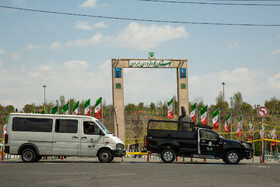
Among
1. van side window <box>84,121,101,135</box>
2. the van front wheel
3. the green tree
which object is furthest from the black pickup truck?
the green tree

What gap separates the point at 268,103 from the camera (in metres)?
→ 74.9

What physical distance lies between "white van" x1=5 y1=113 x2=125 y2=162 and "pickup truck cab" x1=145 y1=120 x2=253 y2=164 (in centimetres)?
201

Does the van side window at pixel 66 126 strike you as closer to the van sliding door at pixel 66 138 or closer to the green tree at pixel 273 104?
the van sliding door at pixel 66 138

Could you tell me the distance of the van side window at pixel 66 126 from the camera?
1825 centimetres

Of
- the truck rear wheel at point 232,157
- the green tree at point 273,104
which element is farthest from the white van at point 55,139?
the green tree at point 273,104

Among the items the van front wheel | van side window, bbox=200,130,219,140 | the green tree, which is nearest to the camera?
the van front wheel

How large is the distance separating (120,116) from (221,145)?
15.6 metres

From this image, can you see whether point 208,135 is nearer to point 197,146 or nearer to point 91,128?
point 197,146

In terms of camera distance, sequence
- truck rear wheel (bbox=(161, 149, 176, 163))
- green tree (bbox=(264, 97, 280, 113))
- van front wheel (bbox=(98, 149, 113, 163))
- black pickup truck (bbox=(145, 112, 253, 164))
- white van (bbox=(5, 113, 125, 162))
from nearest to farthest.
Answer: white van (bbox=(5, 113, 125, 162)) < van front wheel (bbox=(98, 149, 113, 163)) < black pickup truck (bbox=(145, 112, 253, 164)) < truck rear wheel (bbox=(161, 149, 176, 163)) < green tree (bbox=(264, 97, 280, 113))

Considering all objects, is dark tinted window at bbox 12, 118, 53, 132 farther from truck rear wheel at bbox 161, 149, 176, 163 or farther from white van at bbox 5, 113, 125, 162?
truck rear wheel at bbox 161, 149, 176, 163

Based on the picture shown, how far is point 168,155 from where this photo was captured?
60.7ft

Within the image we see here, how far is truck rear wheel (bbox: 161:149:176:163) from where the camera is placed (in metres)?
18.5

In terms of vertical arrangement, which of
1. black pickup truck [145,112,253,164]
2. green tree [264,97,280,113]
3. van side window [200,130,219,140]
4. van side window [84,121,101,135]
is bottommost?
black pickup truck [145,112,253,164]

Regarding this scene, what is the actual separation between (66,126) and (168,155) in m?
5.17
